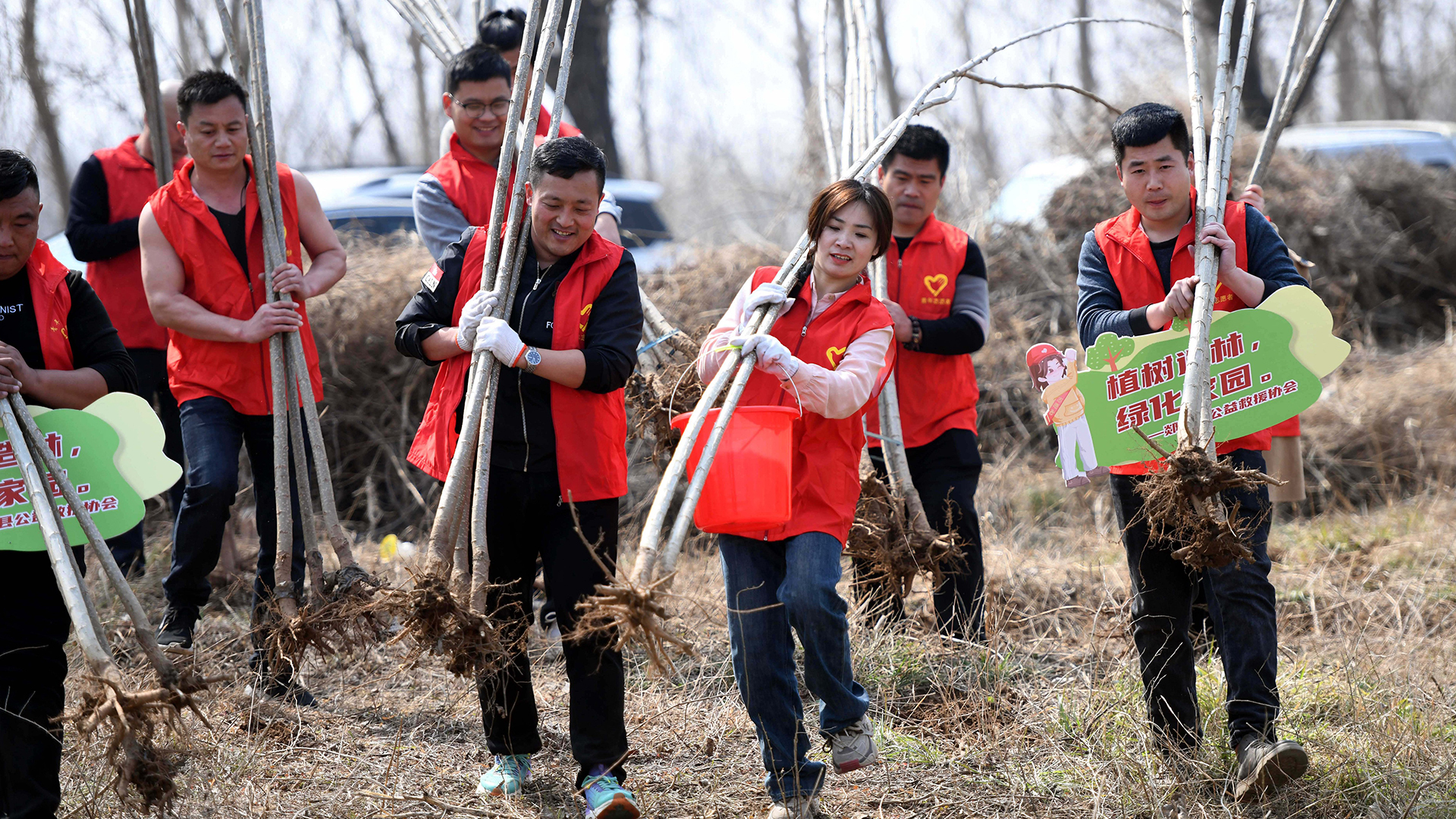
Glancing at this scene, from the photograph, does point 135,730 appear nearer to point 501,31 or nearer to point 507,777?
point 507,777

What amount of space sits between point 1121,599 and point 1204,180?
7.26 feet

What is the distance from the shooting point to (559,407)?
108 inches

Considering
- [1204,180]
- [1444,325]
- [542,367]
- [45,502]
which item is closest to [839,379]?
[542,367]

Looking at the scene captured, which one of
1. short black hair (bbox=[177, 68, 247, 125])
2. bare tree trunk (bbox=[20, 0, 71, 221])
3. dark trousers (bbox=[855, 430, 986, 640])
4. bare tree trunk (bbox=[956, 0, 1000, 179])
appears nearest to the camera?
short black hair (bbox=[177, 68, 247, 125])

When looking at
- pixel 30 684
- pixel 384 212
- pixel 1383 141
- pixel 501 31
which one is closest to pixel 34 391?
pixel 30 684

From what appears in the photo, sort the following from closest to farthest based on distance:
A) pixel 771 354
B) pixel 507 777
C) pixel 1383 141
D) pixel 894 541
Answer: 1. pixel 771 354
2. pixel 507 777
3. pixel 894 541
4. pixel 1383 141

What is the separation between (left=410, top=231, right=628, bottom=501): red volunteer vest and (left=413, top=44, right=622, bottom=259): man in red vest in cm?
77

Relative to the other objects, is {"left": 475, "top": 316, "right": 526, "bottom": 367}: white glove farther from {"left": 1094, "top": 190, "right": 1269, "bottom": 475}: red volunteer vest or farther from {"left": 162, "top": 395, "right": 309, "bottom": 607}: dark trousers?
{"left": 1094, "top": 190, "right": 1269, "bottom": 475}: red volunteer vest

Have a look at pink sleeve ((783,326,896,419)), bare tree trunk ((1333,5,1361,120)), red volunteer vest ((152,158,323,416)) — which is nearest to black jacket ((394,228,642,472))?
pink sleeve ((783,326,896,419))

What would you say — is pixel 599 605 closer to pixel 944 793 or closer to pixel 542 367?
pixel 542 367

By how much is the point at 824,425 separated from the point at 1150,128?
3.74 ft

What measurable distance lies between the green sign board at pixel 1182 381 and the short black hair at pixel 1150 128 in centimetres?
48

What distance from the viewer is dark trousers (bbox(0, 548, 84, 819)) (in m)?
2.48

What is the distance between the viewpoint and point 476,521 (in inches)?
103
